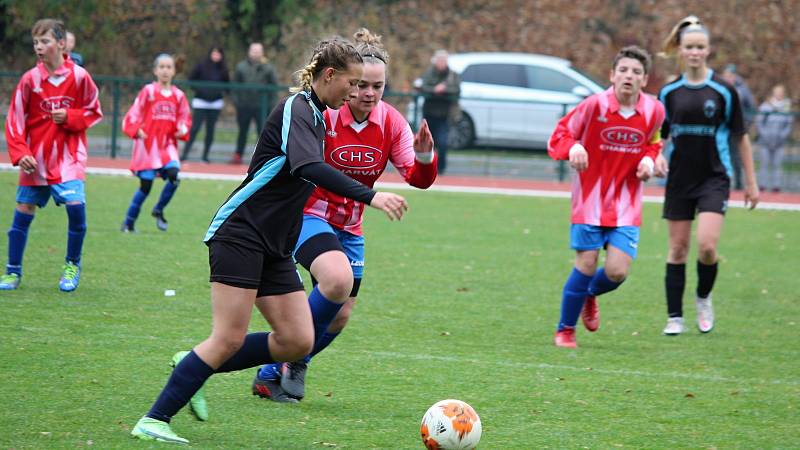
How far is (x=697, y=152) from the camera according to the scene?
8156mm

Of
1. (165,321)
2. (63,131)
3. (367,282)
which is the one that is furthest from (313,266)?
(367,282)

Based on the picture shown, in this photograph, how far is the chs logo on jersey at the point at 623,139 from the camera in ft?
24.5

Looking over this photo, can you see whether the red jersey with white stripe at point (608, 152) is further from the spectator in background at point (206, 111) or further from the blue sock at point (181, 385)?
the spectator in background at point (206, 111)

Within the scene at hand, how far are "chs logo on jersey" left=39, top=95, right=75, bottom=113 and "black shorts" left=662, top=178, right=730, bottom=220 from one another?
14.4 feet

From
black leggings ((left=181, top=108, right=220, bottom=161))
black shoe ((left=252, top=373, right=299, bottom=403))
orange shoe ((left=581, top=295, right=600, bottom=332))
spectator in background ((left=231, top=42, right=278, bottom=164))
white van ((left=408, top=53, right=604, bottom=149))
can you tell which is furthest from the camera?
spectator in background ((left=231, top=42, right=278, bottom=164))

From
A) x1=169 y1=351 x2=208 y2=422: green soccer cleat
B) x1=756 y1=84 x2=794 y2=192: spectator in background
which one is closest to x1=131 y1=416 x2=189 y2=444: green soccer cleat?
x1=169 y1=351 x2=208 y2=422: green soccer cleat

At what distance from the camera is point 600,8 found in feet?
97.7

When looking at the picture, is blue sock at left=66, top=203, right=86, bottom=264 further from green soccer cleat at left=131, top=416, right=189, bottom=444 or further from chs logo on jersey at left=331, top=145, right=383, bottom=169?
green soccer cleat at left=131, top=416, right=189, bottom=444

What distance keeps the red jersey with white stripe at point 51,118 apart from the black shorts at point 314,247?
330 centimetres

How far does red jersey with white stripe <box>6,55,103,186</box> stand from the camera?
8.37 m

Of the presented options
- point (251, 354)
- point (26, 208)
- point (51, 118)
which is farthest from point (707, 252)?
point (26, 208)

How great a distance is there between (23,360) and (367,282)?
402cm

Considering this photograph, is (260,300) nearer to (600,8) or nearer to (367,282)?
(367,282)

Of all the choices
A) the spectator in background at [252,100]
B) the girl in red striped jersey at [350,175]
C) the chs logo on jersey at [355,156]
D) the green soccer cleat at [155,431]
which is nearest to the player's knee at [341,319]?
the girl in red striped jersey at [350,175]
